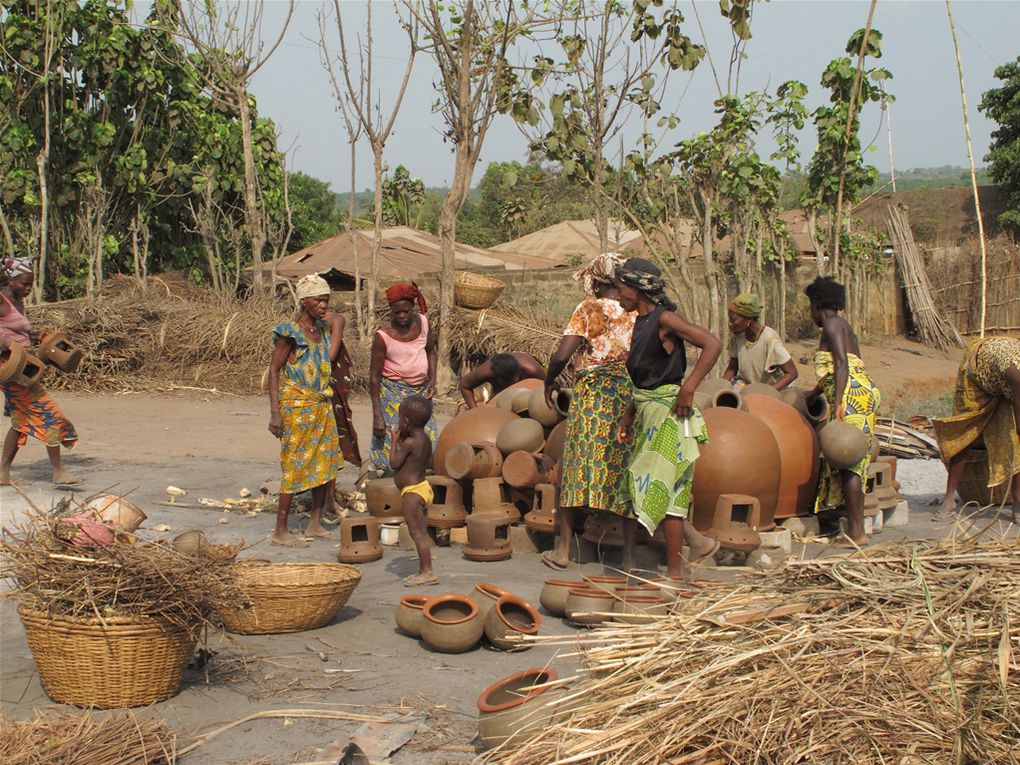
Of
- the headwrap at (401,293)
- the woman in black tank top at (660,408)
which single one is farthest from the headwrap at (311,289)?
the woman in black tank top at (660,408)

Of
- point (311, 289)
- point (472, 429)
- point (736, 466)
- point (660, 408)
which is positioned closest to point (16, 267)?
point (311, 289)

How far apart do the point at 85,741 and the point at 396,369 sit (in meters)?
4.12

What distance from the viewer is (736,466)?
6.18 m

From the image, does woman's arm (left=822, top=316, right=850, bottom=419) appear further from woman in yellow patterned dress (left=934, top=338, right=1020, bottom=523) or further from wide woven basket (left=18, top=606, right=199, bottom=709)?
wide woven basket (left=18, top=606, right=199, bottom=709)

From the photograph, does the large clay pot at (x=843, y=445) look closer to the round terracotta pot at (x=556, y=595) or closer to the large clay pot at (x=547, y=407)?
the large clay pot at (x=547, y=407)

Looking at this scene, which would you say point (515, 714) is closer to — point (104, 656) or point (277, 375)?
point (104, 656)

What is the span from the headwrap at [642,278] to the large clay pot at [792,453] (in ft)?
5.40

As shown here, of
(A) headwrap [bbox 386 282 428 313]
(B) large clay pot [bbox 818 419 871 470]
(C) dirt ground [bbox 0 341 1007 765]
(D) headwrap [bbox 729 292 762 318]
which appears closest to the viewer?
(C) dirt ground [bbox 0 341 1007 765]

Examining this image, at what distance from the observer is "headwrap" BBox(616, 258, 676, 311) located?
5344mm

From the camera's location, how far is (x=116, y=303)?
1488 cm

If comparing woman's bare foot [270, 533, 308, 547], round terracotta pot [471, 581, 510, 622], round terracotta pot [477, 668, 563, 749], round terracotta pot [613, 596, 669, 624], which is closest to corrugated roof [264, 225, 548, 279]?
woman's bare foot [270, 533, 308, 547]

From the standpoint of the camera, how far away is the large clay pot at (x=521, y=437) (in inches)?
265

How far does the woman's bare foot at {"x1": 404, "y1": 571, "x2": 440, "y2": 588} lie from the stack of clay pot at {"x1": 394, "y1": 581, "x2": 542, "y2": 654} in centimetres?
69

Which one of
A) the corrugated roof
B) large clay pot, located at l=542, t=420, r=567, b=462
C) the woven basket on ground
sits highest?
the corrugated roof
